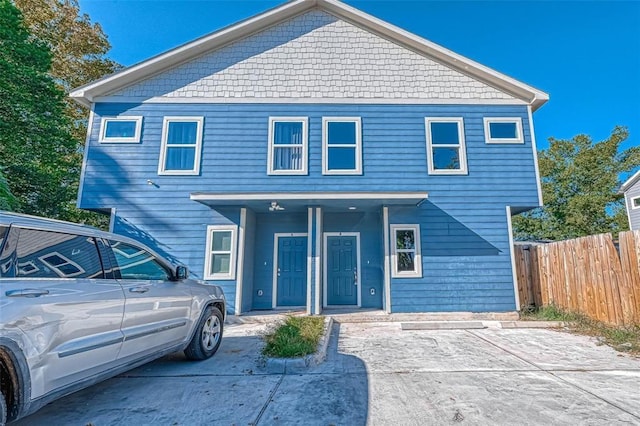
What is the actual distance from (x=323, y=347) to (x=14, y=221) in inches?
147

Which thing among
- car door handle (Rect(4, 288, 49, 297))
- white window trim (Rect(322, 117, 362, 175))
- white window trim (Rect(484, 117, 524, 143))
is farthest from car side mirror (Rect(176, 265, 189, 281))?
white window trim (Rect(484, 117, 524, 143))

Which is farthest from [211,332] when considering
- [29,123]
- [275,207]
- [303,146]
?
[29,123]

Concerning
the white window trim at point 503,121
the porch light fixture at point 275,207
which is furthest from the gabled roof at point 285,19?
the porch light fixture at point 275,207

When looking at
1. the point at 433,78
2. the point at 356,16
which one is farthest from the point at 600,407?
the point at 356,16

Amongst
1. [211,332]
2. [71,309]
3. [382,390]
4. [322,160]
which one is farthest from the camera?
[322,160]

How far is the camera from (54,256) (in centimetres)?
243

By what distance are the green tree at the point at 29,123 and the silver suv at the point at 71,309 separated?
32.9 ft

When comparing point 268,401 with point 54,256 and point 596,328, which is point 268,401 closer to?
point 54,256

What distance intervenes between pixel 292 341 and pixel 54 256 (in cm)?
287

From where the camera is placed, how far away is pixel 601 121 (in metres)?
24.8

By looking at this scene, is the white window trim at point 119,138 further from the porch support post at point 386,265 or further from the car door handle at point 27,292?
the car door handle at point 27,292

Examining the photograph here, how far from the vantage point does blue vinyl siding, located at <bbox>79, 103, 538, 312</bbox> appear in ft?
24.8

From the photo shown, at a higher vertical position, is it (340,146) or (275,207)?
(340,146)

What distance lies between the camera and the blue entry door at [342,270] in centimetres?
818
